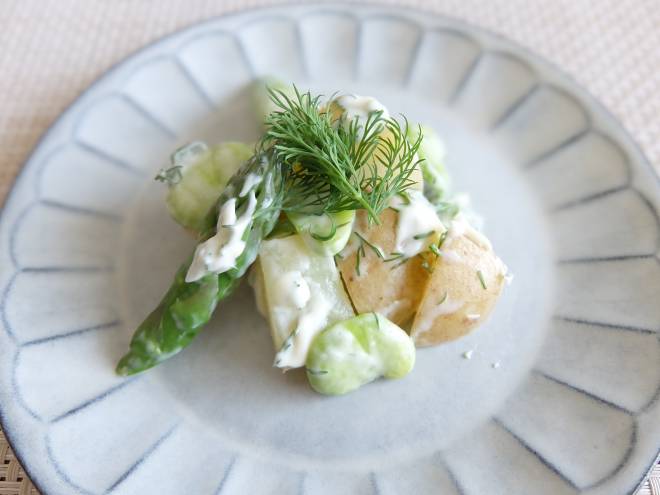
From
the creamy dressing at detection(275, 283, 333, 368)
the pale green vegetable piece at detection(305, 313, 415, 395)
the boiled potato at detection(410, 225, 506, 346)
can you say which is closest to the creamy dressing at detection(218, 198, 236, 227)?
the creamy dressing at detection(275, 283, 333, 368)

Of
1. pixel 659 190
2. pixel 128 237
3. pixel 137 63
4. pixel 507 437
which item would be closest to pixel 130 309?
pixel 128 237

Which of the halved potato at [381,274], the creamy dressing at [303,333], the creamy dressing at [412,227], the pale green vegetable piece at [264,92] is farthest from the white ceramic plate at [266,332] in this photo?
the creamy dressing at [412,227]

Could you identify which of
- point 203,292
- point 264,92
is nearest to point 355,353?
point 203,292

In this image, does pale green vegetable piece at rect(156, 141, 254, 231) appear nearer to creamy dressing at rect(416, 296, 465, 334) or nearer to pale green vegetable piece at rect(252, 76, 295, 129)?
pale green vegetable piece at rect(252, 76, 295, 129)

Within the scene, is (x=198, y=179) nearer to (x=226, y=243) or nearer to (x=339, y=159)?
(x=226, y=243)

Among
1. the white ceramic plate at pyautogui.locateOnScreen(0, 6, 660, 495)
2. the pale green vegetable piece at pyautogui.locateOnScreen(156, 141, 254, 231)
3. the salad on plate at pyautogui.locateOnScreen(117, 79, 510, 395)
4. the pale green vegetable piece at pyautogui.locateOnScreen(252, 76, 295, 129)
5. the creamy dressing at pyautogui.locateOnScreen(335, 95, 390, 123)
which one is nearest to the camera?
the white ceramic plate at pyautogui.locateOnScreen(0, 6, 660, 495)

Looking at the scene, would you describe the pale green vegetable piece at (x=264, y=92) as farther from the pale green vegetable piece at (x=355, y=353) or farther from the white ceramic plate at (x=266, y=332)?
the pale green vegetable piece at (x=355, y=353)
